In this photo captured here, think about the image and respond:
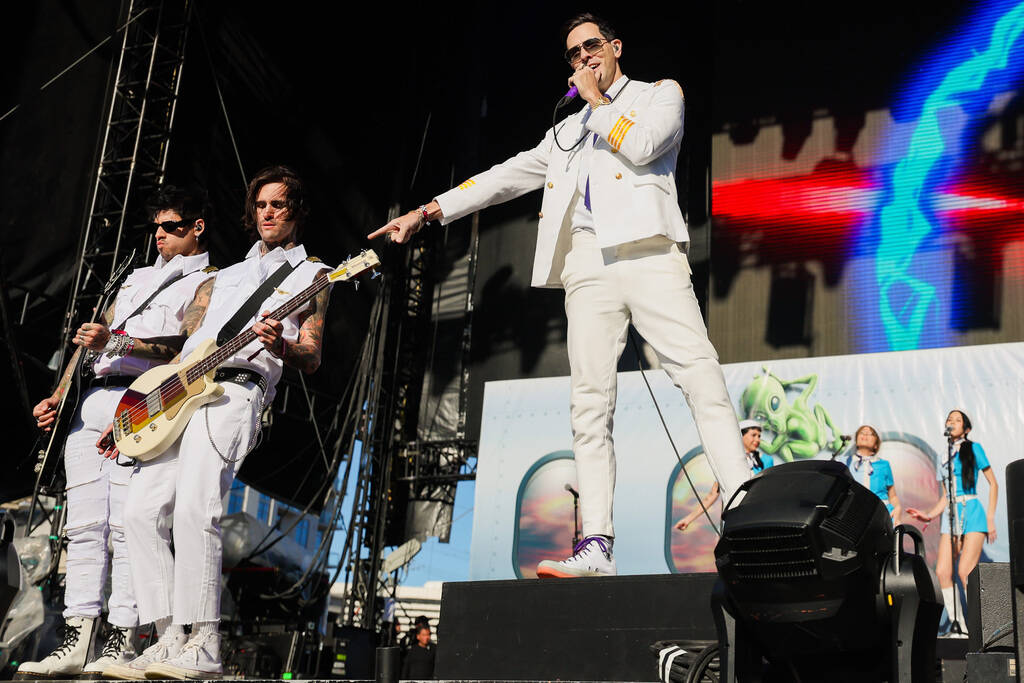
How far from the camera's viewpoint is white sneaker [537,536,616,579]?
9.43 feet

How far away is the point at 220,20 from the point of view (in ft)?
29.5

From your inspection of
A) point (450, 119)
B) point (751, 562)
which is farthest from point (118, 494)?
point (450, 119)

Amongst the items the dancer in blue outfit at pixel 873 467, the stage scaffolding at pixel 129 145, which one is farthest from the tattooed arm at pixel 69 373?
the dancer in blue outfit at pixel 873 467

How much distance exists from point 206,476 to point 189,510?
0.39 ft

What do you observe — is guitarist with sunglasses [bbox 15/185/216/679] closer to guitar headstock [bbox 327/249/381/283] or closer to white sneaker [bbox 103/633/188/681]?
white sneaker [bbox 103/633/188/681]

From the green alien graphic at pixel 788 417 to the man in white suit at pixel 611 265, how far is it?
4.90m

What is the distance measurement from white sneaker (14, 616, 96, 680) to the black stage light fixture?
244 centimetres

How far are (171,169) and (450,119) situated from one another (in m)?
3.45

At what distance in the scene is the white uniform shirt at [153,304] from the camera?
13.0 ft

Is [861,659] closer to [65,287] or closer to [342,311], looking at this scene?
[65,287]

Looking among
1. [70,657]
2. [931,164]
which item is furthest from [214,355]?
[931,164]

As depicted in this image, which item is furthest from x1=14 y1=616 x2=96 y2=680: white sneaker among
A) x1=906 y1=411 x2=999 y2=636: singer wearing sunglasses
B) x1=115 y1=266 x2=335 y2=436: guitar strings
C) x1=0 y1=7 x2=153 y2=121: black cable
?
x1=906 y1=411 x2=999 y2=636: singer wearing sunglasses

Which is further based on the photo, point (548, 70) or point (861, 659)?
point (548, 70)

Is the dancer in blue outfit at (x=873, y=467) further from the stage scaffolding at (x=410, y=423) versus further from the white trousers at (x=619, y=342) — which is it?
the white trousers at (x=619, y=342)
